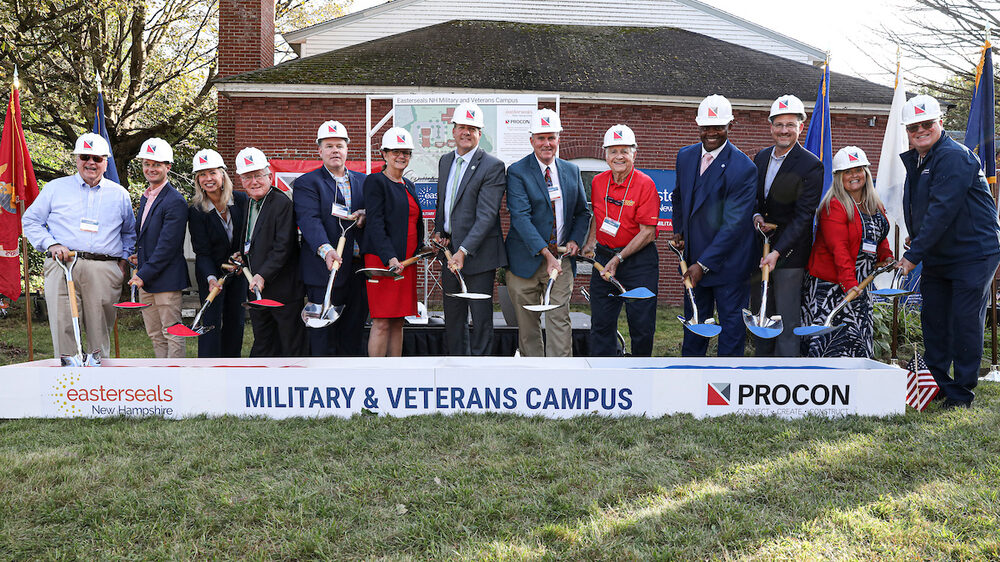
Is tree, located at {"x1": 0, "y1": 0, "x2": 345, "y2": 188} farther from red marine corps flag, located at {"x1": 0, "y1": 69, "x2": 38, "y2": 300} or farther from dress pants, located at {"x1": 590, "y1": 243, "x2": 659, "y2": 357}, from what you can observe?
dress pants, located at {"x1": 590, "y1": 243, "x2": 659, "y2": 357}

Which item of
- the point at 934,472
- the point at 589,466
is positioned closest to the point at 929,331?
the point at 934,472

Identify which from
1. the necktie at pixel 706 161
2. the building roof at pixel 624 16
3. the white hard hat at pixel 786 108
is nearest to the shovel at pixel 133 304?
the necktie at pixel 706 161

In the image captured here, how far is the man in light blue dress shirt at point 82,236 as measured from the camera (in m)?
5.34

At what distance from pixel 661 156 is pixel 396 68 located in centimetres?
522

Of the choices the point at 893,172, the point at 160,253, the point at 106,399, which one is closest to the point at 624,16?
the point at 893,172

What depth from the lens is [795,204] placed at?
199 inches

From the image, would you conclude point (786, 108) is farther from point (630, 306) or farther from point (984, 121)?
point (984, 121)

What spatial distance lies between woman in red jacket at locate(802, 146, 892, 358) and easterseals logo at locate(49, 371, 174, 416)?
4.39 meters

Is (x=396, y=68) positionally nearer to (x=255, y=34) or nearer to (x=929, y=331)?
(x=255, y=34)

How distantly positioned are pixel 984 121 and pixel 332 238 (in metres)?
5.69

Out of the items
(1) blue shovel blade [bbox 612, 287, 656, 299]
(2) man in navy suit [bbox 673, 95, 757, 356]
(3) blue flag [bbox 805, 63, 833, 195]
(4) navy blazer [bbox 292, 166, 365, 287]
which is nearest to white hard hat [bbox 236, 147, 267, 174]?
(4) navy blazer [bbox 292, 166, 365, 287]

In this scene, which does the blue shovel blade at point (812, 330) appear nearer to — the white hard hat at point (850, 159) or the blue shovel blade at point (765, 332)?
the blue shovel blade at point (765, 332)

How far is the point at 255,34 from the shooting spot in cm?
1390

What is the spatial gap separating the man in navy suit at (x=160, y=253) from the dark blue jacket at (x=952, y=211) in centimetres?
508
